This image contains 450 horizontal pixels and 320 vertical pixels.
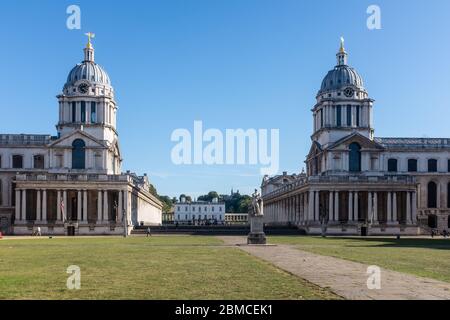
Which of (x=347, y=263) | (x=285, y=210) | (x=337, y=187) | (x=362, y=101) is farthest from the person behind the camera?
(x=285, y=210)

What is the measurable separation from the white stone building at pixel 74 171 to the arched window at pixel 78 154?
106 mm

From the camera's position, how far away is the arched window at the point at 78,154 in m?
118

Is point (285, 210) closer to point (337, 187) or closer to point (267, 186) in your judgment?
point (337, 187)

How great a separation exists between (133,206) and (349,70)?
49772 millimetres

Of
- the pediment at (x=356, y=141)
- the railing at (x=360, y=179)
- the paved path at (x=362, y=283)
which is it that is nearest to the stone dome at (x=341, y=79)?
the pediment at (x=356, y=141)

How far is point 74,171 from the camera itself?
117938 mm

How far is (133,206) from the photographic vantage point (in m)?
129

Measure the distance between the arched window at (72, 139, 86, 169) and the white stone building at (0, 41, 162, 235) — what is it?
0.11 meters

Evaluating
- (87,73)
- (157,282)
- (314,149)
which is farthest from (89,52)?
(157,282)

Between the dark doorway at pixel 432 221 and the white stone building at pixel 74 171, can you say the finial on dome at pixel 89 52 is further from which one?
the dark doorway at pixel 432 221

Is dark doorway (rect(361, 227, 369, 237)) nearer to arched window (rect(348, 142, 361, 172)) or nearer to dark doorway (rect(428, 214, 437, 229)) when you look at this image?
arched window (rect(348, 142, 361, 172))

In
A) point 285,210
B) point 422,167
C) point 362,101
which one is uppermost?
point 362,101

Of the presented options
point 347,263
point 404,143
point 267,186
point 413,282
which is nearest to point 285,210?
point 404,143
